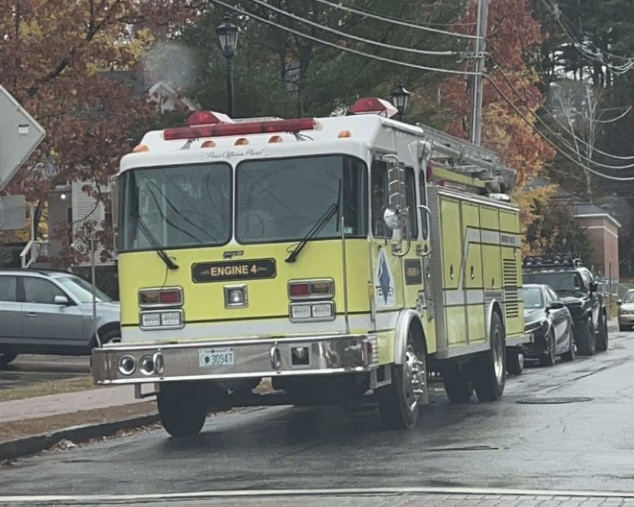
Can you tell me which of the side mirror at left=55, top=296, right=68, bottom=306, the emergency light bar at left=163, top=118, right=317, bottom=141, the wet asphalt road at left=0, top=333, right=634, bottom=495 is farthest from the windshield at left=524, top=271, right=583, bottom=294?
the emergency light bar at left=163, top=118, right=317, bottom=141

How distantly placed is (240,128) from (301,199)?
1099 millimetres

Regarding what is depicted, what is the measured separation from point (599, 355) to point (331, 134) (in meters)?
17.3

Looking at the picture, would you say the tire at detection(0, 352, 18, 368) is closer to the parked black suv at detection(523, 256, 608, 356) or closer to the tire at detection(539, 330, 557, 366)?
the tire at detection(539, 330, 557, 366)

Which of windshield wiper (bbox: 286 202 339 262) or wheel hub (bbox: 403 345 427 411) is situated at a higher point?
windshield wiper (bbox: 286 202 339 262)

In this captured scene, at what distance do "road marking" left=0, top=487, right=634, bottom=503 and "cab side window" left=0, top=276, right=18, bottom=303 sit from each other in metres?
14.8

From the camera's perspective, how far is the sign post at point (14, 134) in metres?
13.1

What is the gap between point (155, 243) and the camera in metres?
13.3

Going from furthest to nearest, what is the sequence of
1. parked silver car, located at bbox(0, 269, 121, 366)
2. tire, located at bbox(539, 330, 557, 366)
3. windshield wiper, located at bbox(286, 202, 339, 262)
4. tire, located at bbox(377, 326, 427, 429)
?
tire, located at bbox(539, 330, 557, 366)
parked silver car, located at bbox(0, 269, 121, 366)
tire, located at bbox(377, 326, 427, 429)
windshield wiper, located at bbox(286, 202, 339, 262)

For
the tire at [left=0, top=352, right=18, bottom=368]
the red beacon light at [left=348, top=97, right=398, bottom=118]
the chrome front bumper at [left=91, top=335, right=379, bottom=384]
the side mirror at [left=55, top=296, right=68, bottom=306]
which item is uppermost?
the red beacon light at [left=348, top=97, right=398, bottom=118]

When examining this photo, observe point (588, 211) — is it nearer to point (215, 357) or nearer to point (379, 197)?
point (379, 197)

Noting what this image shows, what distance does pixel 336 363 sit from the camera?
1241cm

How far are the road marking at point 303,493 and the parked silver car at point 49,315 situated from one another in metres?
13.9

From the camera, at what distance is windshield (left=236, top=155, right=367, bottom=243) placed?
12977mm

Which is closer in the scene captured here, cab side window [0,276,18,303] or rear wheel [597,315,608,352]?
cab side window [0,276,18,303]
